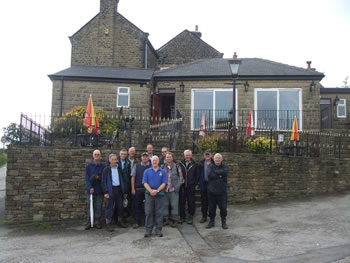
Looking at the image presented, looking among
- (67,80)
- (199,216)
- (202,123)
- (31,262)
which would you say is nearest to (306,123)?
(202,123)

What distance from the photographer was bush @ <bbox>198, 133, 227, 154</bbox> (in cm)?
1196

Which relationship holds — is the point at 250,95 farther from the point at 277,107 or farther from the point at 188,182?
the point at 188,182

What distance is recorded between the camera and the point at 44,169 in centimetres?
Result: 992

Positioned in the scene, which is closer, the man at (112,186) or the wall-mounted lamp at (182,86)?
the man at (112,186)

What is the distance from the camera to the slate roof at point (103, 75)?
17.9m

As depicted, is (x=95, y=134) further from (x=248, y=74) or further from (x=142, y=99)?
(x=248, y=74)

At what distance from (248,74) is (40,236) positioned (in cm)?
1291

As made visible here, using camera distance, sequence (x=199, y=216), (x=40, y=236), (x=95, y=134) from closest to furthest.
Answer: (x=40, y=236)
(x=199, y=216)
(x=95, y=134)

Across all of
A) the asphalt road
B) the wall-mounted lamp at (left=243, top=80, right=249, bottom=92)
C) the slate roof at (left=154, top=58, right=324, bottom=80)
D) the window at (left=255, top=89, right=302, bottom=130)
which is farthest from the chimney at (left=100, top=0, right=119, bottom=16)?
the asphalt road

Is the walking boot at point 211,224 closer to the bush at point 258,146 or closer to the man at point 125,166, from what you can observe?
the man at point 125,166

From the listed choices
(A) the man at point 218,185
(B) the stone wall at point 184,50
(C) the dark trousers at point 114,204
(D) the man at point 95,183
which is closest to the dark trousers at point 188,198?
(A) the man at point 218,185

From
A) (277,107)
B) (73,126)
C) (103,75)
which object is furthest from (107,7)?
(73,126)

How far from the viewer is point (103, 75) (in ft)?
60.2

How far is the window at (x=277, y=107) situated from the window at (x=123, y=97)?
21.5 feet
